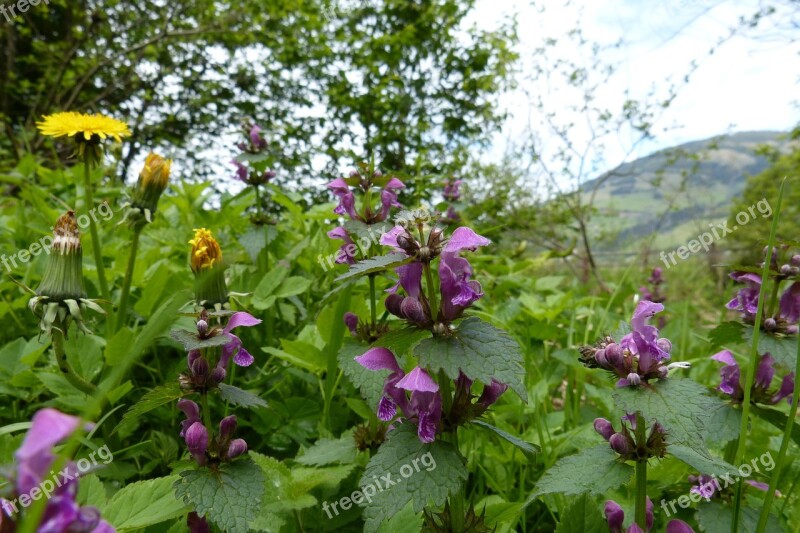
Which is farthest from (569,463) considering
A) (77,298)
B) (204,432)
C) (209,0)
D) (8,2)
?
(209,0)

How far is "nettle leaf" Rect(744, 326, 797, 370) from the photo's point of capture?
1.22m

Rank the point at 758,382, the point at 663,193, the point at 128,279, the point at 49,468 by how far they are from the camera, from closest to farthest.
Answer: the point at 49,468 → the point at 758,382 → the point at 128,279 → the point at 663,193

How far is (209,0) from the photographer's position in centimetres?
941

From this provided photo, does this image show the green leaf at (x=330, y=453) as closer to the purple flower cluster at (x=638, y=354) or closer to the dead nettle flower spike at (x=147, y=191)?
the purple flower cluster at (x=638, y=354)

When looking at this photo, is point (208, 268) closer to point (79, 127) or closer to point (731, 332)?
point (79, 127)

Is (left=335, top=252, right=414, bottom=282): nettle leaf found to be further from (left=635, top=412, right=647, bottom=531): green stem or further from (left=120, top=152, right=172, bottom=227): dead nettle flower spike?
(left=120, top=152, right=172, bottom=227): dead nettle flower spike

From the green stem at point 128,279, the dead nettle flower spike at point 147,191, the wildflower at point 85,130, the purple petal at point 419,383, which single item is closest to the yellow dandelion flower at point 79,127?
the wildflower at point 85,130

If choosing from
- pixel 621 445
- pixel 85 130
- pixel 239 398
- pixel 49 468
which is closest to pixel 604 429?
pixel 621 445

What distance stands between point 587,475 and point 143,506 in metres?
0.81

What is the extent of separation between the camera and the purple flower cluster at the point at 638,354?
89cm

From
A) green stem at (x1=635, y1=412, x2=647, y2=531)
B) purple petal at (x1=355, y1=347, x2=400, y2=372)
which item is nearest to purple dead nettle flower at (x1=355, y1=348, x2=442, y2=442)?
purple petal at (x1=355, y1=347, x2=400, y2=372)

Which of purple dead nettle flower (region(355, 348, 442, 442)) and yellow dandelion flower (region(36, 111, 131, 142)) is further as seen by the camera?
yellow dandelion flower (region(36, 111, 131, 142))

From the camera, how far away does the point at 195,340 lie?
950 mm

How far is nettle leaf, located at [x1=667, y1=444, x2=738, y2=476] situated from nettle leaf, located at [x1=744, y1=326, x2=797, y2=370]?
452 millimetres
